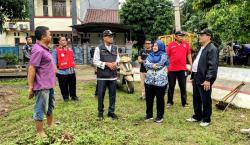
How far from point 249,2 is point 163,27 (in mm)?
22799

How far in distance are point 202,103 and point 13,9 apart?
12709 mm

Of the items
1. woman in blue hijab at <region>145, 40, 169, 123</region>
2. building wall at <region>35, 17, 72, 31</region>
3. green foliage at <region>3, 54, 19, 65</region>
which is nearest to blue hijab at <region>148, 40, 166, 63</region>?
woman in blue hijab at <region>145, 40, 169, 123</region>

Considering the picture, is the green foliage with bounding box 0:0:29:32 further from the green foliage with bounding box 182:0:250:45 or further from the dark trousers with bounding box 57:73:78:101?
the dark trousers with bounding box 57:73:78:101

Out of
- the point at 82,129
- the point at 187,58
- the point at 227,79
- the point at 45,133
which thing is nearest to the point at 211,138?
the point at 82,129

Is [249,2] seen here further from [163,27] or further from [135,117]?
[163,27]

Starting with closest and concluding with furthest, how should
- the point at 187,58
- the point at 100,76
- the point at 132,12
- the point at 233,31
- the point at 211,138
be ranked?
1. the point at 211,138
2. the point at 100,76
3. the point at 187,58
4. the point at 233,31
5. the point at 132,12

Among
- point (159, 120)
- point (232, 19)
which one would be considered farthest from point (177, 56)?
point (232, 19)

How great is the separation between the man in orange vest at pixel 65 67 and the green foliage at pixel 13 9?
344 inches

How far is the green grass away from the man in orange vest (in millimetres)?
383

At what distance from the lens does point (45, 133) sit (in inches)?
251

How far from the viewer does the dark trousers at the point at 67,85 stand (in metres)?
10.5

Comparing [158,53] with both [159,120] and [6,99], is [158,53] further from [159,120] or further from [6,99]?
[6,99]

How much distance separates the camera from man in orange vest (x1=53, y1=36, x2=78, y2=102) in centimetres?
1027

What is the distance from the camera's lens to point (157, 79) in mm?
→ 8352
